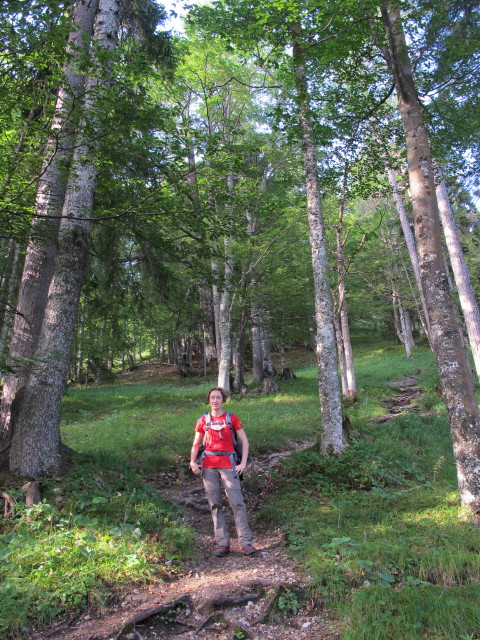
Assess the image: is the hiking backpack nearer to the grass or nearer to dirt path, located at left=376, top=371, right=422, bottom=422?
the grass

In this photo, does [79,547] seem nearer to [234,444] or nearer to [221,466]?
[221,466]

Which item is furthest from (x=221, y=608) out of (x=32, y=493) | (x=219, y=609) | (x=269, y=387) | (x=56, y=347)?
(x=269, y=387)

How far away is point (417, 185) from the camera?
17.4 ft

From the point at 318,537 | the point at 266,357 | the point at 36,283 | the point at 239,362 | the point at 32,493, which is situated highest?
the point at 36,283

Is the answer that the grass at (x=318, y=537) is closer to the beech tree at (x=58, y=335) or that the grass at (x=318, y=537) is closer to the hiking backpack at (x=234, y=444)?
the beech tree at (x=58, y=335)

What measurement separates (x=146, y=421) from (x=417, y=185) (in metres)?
9.65

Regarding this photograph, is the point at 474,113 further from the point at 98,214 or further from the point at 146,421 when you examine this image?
the point at 146,421

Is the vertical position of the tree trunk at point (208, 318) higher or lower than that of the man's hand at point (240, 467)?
higher

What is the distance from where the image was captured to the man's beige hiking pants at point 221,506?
4312 mm

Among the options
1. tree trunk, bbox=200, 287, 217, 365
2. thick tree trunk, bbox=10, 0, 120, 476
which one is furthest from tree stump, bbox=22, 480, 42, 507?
tree trunk, bbox=200, 287, 217, 365

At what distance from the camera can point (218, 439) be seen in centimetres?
470

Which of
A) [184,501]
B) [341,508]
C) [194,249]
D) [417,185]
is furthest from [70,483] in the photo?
[417,185]

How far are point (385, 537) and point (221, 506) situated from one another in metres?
1.82

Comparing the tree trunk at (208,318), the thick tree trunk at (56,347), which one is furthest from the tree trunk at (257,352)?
the thick tree trunk at (56,347)
